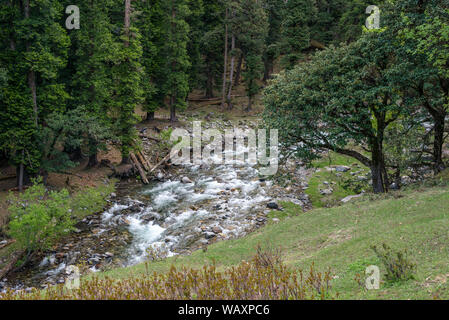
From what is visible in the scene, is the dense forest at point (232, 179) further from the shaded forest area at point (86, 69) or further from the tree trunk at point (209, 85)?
the tree trunk at point (209, 85)

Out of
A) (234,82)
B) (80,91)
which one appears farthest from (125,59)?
(234,82)

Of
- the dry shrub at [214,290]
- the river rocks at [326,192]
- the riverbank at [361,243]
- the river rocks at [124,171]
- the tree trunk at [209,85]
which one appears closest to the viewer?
the dry shrub at [214,290]

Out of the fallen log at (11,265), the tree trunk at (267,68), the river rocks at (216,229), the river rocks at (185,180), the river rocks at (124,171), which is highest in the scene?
the tree trunk at (267,68)

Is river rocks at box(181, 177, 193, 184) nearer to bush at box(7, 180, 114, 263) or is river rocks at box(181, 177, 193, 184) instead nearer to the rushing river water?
the rushing river water

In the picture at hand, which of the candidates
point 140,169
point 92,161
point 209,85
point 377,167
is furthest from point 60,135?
point 209,85

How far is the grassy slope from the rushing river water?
2777 millimetres

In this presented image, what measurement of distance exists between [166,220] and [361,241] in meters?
11.9

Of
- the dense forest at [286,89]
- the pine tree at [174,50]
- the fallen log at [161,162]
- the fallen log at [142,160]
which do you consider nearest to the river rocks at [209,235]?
the dense forest at [286,89]

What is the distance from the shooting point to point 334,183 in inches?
932

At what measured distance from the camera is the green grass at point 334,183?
67.6 feet

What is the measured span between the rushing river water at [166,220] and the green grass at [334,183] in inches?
44.2

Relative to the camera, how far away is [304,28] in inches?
1602

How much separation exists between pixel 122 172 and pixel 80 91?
6958mm

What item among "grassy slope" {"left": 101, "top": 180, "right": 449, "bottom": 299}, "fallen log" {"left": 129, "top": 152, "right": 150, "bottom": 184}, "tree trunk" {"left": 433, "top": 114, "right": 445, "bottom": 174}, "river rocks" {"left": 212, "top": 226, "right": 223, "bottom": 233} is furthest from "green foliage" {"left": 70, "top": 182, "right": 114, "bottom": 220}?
"tree trunk" {"left": 433, "top": 114, "right": 445, "bottom": 174}
